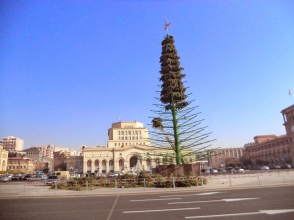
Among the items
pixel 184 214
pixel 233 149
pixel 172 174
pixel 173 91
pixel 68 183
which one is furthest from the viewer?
pixel 233 149

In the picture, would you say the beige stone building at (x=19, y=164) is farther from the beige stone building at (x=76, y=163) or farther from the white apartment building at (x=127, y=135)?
the white apartment building at (x=127, y=135)

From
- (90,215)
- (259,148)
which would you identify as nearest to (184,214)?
(90,215)

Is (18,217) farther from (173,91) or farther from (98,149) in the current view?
(98,149)

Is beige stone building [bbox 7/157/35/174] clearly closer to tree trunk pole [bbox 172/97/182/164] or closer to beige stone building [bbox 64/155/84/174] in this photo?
beige stone building [bbox 64/155/84/174]

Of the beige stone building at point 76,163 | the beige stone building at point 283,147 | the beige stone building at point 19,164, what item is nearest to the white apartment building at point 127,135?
the beige stone building at point 76,163

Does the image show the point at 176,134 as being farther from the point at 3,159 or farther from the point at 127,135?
the point at 3,159

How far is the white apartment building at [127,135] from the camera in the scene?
108 metres

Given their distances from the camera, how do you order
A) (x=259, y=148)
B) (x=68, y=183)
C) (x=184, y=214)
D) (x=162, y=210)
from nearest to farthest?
(x=184, y=214) → (x=162, y=210) → (x=68, y=183) → (x=259, y=148)

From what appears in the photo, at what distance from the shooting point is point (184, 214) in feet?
29.6

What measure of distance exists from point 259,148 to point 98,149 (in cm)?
8865

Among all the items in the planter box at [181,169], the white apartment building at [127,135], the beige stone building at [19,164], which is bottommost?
the planter box at [181,169]

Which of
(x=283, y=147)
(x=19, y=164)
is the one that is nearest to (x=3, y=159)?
(x=19, y=164)

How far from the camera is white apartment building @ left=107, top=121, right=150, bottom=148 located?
353ft

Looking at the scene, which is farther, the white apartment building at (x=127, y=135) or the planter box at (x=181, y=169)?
the white apartment building at (x=127, y=135)
